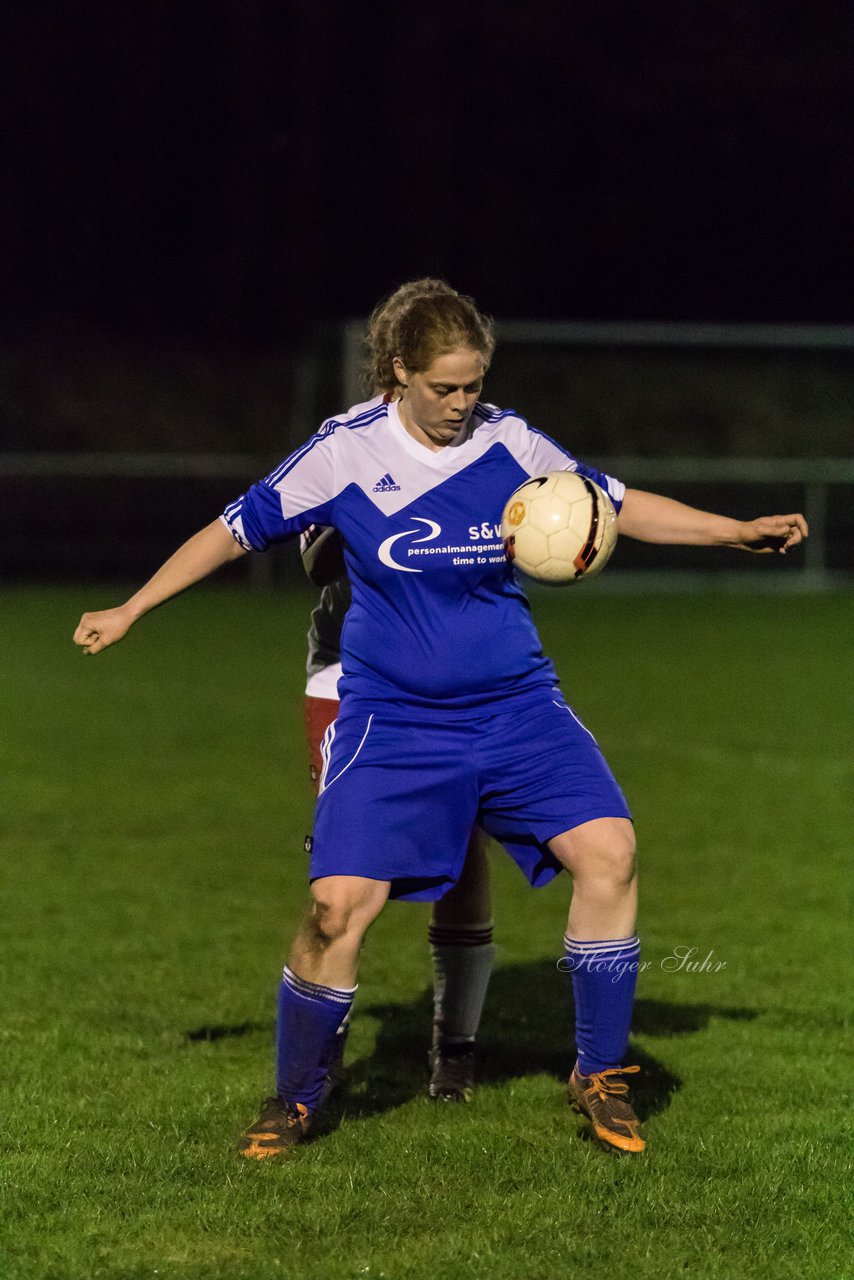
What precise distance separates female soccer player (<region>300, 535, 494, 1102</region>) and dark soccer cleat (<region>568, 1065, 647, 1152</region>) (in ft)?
1.61

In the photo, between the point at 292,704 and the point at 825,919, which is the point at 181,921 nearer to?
the point at 825,919

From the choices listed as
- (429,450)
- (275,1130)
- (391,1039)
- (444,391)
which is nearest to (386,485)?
(429,450)

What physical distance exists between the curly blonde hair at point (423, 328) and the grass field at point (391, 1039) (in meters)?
1.82

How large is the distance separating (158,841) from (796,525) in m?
4.59

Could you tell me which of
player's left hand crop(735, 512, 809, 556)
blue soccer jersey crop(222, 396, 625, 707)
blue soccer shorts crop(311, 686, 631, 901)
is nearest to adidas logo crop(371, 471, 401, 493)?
blue soccer jersey crop(222, 396, 625, 707)

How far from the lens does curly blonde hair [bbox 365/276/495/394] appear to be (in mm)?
4172

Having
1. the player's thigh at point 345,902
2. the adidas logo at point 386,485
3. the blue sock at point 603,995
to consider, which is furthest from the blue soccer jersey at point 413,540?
the blue sock at point 603,995

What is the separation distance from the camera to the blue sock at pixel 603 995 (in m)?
4.31

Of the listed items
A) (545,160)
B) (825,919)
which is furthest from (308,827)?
(545,160)

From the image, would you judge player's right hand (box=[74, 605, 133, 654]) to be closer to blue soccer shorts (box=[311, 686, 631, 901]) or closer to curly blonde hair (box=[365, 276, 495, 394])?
blue soccer shorts (box=[311, 686, 631, 901])

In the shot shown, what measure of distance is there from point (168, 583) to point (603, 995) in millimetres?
1392

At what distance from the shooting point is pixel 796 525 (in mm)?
4457

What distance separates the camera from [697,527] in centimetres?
447

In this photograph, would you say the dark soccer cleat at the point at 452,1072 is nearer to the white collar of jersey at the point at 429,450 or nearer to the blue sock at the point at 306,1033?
the blue sock at the point at 306,1033
